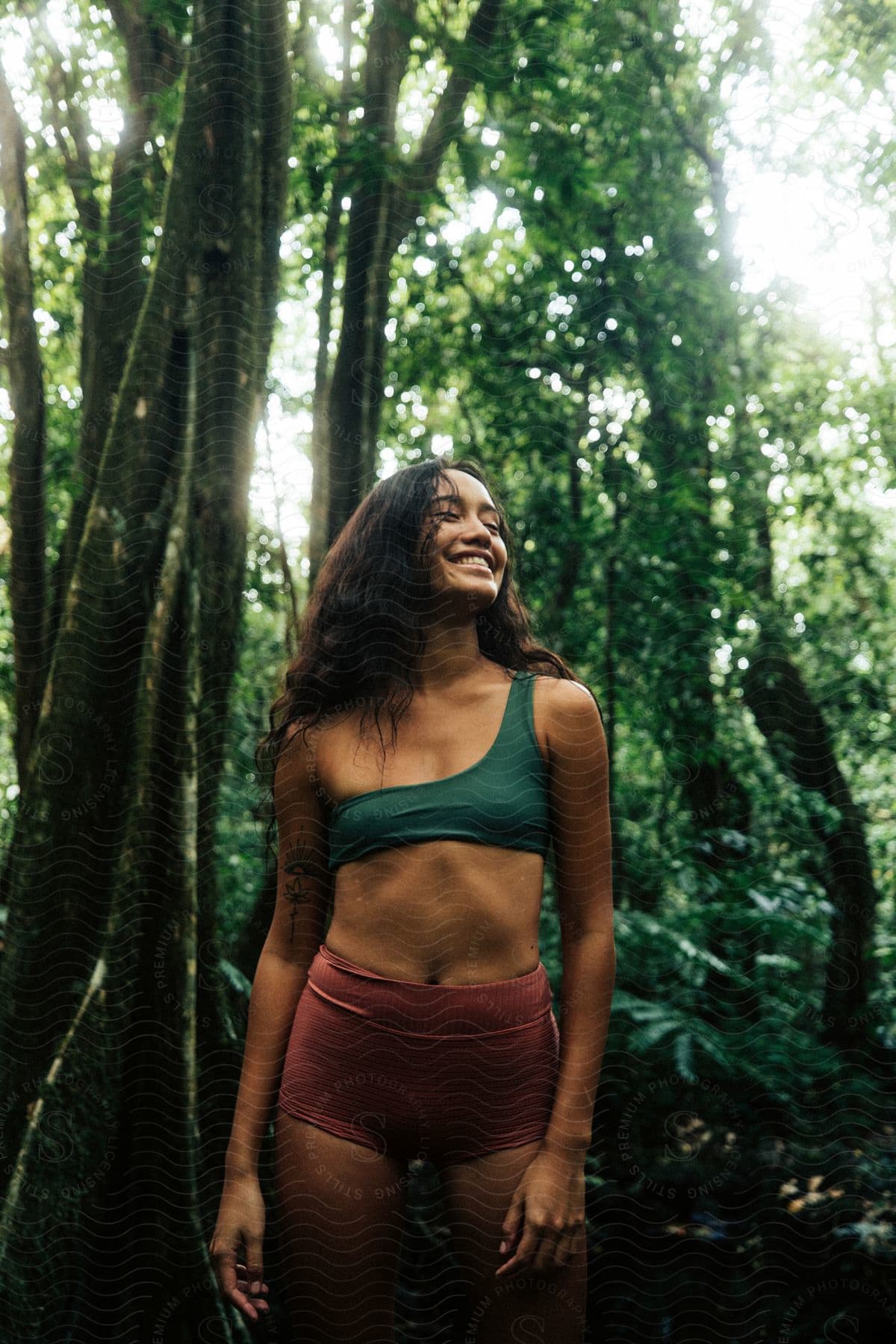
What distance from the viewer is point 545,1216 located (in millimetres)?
1051

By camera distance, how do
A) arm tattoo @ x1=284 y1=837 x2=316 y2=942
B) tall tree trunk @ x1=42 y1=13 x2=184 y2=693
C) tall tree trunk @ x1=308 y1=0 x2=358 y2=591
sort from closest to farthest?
arm tattoo @ x1=284 y1=837 x2=316 y2=942 → tall tree trunk @ x1=308 y1=0 x2=358 y2=591 → tall tree trunk @ x1=42 y1=13 x2=184 y2=693

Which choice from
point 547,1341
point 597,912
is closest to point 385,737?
point 597,912

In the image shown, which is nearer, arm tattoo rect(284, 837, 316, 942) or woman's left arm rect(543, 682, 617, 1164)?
woman's left arm rect(543, 682, 617, 1164)

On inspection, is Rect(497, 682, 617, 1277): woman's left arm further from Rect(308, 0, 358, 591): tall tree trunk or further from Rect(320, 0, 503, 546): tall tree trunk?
Rect(320, 0, 503, 546): tall tree trunk

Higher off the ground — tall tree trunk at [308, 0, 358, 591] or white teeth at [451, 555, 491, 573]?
tall tree trunk at [308, 0, 358, 591]

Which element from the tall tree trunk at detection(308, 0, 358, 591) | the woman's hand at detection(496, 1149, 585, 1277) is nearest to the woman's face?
the woman's hand at detection(496, 1149, 585, 1277)

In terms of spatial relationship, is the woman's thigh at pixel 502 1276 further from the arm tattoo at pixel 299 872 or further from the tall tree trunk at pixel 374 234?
the tall tree trunk at pixel 374 234

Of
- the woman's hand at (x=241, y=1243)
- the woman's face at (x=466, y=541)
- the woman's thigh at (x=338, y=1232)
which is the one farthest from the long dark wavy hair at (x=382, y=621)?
the woman's hand at (x=241, y=1243)

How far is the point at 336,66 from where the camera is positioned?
10.4 feet

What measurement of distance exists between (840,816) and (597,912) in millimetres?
1855

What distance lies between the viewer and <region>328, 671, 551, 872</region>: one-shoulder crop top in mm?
1140

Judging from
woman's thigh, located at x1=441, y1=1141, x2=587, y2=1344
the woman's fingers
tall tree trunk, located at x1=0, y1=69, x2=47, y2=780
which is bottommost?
the woman's fingers

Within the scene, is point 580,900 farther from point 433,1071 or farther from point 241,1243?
point 241,1243

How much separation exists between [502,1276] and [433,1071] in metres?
0.23
